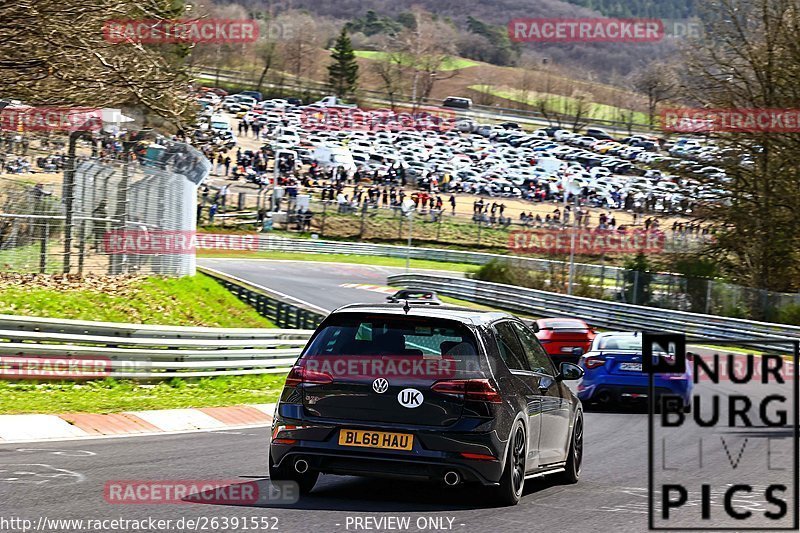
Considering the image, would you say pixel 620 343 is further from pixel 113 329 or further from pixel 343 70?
pixel 343 70

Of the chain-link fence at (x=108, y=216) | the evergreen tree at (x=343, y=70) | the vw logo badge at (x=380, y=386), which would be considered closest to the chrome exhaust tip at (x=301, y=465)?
the vw logo badge at (x=380, y=386)

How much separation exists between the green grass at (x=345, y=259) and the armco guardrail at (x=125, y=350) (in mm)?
39463

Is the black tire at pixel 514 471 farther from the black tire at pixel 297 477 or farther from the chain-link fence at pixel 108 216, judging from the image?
the chain-link fence at pixel 108 216

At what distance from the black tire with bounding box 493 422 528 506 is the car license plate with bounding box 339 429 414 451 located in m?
0.74

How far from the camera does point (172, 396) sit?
15.7m

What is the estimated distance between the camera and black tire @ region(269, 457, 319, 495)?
8.16m

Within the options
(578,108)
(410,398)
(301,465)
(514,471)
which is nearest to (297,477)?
(301,465)

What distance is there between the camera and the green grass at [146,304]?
60.1 ft

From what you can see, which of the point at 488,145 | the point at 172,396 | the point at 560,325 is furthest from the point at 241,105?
the point at 172,396

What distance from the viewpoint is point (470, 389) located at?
7.84 m

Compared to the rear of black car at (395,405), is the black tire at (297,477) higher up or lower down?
lower down

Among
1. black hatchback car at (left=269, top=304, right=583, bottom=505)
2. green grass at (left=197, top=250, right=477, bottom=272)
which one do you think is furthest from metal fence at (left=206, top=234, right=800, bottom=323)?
black hatchback car at (left=269, top=304, right=583, bottom=505)

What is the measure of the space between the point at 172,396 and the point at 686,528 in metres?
9.62

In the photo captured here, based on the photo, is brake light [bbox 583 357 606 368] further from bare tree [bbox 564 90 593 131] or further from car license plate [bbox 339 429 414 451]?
bare tree [bbox 564 90 593 131]
